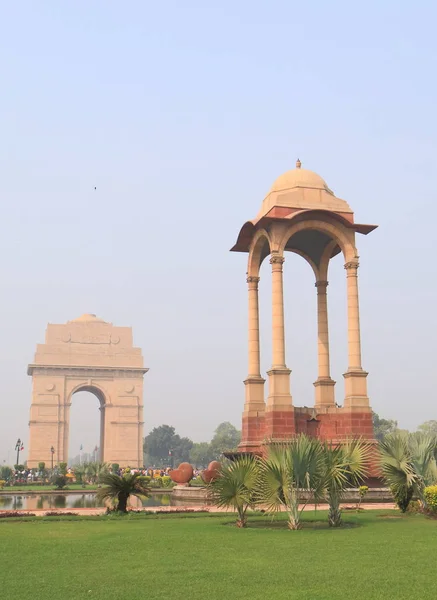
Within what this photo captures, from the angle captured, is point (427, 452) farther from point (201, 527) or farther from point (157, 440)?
point (157, 440)

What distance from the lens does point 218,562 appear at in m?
10.5

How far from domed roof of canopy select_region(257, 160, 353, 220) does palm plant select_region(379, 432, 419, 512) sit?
1167 centimetres

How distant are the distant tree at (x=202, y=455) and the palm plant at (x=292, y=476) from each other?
116741 millimetres

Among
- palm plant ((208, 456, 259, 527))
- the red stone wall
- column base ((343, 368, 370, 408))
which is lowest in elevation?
palm plant ((208, 456, 259, 527))

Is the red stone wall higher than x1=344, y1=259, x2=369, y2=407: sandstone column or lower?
lower

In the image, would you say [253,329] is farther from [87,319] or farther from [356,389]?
[87,319]

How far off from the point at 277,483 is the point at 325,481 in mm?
1018

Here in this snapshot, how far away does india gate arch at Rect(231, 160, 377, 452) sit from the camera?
26.0m

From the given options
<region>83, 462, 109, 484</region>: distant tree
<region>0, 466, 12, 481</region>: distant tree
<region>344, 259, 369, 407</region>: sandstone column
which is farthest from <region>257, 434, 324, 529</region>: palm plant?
<region>0, 466, 12, 481</region>: distant tree

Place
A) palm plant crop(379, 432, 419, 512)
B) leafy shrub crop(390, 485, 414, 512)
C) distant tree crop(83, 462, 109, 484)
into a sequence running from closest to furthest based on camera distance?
1. palm plant crop(379, 432, 419, 512)
2. leafy shrub crop(390, 485, 414, 512)
3. distant tree crop(83, 462, 109, 484)

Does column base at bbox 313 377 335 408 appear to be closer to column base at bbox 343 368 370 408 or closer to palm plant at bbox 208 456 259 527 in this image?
column base at bbox 343 368 370 408

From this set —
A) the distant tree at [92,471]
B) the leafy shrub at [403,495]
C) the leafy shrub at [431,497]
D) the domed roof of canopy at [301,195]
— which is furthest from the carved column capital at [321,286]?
the distant tree at [92,471]

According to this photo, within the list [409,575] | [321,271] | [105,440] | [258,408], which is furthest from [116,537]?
[105,440]

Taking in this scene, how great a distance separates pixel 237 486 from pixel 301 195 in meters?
16.0
